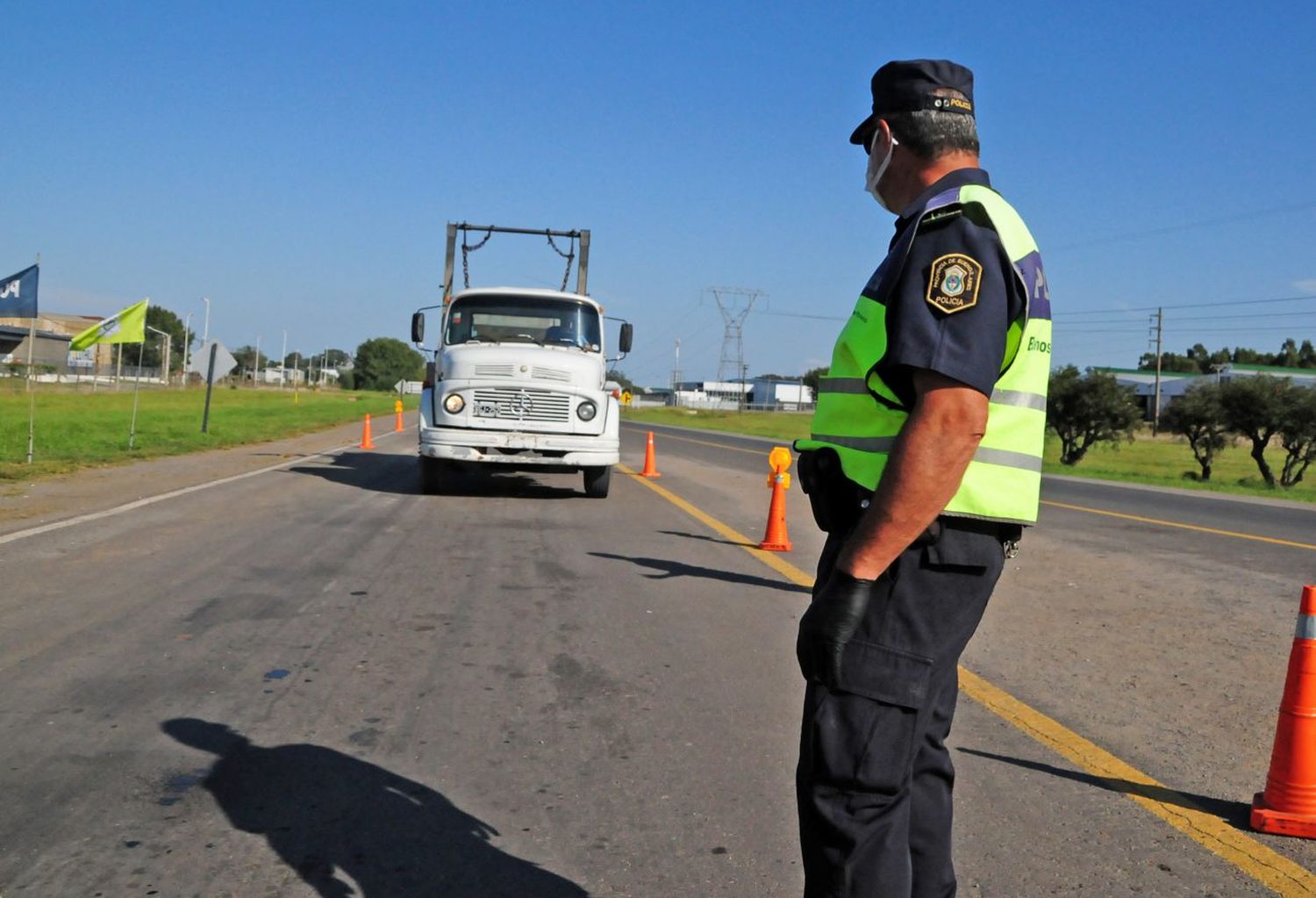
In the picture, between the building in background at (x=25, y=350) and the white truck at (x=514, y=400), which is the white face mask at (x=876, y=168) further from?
the building in background at (x=25, y=350)

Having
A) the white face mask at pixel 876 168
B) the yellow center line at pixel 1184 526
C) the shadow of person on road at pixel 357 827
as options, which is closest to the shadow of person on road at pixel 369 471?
the yellow center line at pixel 1184 526

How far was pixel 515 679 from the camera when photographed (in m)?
5.88

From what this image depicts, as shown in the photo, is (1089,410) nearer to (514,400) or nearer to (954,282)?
(514,400)

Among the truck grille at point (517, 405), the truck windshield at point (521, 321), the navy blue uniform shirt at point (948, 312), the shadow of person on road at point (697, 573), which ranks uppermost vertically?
the truck windshield at point (521, 321)

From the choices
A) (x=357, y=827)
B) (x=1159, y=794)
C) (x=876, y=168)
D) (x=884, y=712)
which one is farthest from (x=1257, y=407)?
(x=884, y=712)

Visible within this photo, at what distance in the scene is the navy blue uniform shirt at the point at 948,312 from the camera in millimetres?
2244

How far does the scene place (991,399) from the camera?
2.44 m

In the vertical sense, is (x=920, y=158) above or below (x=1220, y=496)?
above

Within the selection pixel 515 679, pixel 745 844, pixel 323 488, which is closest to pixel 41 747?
pixel 515 679

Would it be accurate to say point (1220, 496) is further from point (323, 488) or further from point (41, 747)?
point (41, 747)

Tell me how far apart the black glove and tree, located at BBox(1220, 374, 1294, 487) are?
47.9 metres

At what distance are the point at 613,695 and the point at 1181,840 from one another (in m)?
2.58

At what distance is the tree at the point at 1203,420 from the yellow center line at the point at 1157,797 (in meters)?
45.2

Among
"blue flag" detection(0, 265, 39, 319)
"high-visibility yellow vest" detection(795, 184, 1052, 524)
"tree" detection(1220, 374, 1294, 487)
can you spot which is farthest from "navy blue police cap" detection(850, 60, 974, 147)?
"tree" detection(1220, 374, 1294, 487)
